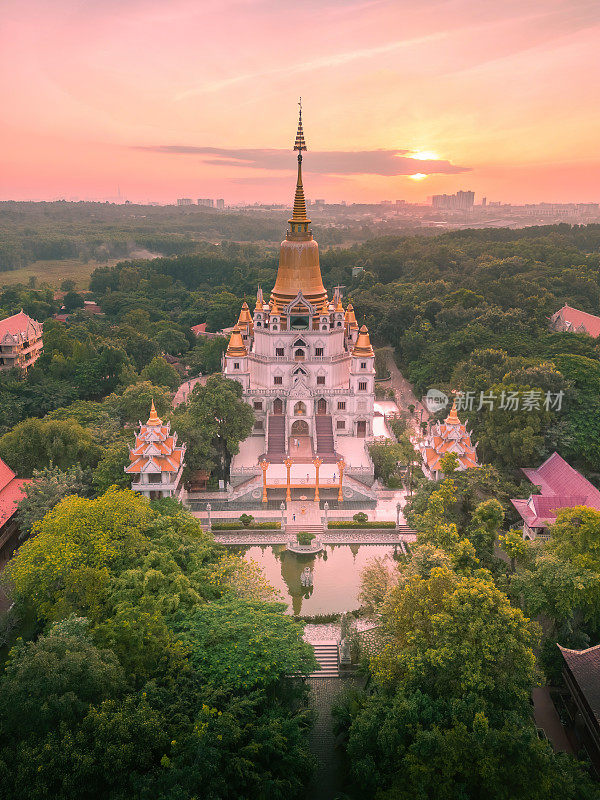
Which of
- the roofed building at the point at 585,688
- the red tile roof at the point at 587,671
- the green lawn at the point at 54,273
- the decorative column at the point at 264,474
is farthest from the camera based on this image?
the green lawn at the point at 54,273

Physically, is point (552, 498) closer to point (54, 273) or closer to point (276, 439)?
point (276, 439)

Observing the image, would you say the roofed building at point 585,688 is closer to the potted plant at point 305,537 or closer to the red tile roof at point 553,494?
the red tile roof at point 553,494

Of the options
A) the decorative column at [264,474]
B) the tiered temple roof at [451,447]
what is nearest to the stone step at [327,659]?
the decorative column at [264,474]

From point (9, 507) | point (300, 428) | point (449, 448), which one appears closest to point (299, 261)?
point (300, 428)

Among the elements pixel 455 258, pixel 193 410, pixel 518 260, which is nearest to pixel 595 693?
pixel 193 410

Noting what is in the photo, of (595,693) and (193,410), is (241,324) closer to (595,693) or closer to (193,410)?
(193,410)

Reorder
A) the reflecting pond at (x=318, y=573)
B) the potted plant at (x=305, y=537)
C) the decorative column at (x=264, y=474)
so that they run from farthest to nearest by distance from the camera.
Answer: the decorative column at (x=264, y=474), the potted plant at (x=305, y=537), the reflecting pond at (x=318, y=573)

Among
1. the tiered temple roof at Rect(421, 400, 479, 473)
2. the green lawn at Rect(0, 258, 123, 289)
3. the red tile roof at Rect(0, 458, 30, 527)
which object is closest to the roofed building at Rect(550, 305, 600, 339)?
the tiered temple roof at Rect(421, 400, 479, 473)

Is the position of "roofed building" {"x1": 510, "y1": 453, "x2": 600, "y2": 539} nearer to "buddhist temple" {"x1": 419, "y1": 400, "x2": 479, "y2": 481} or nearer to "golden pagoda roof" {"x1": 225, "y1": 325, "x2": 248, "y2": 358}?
"buddhist temple" {"x1": 419, "y1": 400, "x2": 479, "y2": 481}
